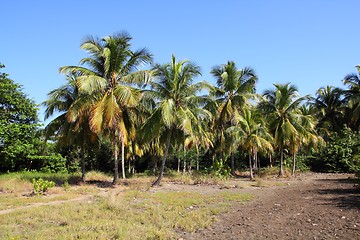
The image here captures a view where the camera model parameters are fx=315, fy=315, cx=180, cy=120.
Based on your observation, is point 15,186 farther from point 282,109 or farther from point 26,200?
point 282,109

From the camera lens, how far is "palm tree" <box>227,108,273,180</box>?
22.0 meters

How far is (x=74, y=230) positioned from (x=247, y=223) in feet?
14.3

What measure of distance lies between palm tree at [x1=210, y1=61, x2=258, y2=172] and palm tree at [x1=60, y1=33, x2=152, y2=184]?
8013 millimetres

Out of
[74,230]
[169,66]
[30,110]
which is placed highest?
[169,66]

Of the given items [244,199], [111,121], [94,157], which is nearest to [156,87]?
[111,121]

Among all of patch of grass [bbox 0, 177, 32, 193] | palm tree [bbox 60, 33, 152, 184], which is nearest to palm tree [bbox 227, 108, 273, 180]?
palm tree [bbox 60, 33, 152, 184]

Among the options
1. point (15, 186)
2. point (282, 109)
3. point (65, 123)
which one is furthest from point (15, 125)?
point (282, 109)

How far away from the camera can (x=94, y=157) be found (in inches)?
1331

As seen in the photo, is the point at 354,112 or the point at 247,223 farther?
the point at 354,112

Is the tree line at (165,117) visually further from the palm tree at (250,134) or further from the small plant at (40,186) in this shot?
the small plant at (40,186)

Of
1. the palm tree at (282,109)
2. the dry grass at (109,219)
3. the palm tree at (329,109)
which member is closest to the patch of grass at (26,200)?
the dry grass at (109,219)

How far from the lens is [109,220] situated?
832 cm

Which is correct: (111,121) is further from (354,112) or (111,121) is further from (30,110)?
(354,112)

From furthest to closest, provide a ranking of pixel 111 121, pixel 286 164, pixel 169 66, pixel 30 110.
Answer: pixel 286 164, pixel 30 110, pixel 169 66, pixel 111 121
